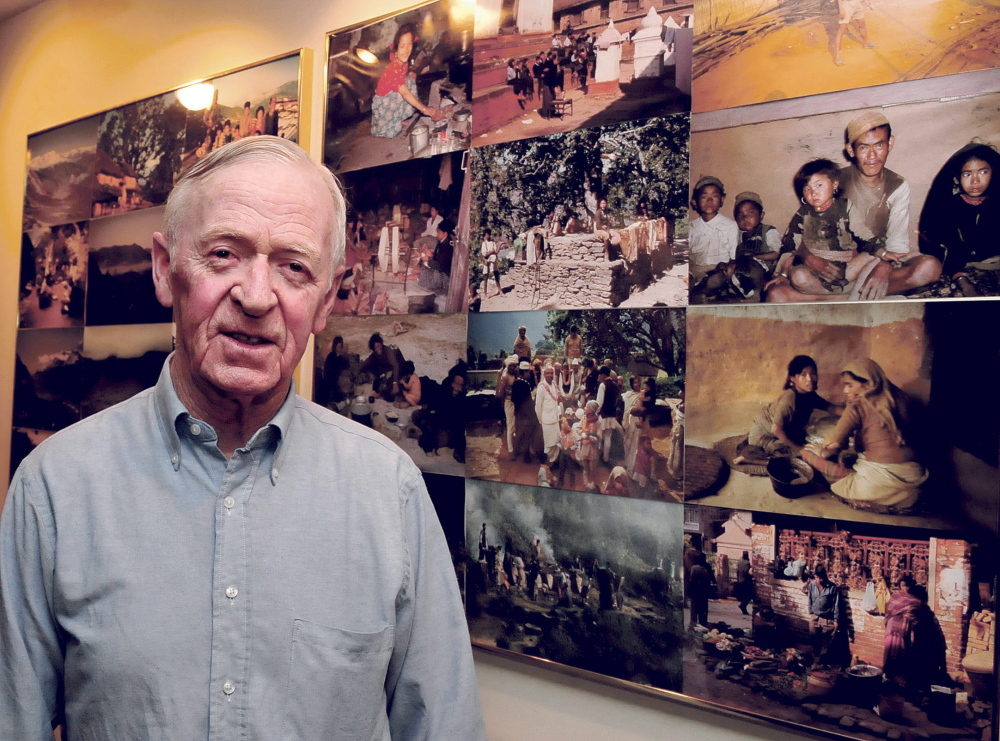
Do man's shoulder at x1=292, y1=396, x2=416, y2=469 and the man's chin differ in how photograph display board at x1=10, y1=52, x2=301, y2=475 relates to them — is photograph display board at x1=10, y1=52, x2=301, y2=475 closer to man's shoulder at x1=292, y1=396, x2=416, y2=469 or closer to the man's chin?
man's shoulder at x1=292, y1=396, x2=416, y2=469

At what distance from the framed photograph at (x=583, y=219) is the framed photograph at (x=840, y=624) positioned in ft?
1.83

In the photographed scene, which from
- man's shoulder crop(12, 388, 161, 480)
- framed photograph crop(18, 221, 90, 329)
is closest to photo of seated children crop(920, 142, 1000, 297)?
man's shoulder crop(12, 388, 161, 480)

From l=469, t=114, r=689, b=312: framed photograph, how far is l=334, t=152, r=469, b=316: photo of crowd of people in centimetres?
8

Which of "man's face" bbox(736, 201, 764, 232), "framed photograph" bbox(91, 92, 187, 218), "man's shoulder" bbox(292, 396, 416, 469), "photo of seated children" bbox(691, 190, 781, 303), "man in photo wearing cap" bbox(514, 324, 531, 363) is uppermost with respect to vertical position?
"framed photograph" bbox(91, 92, 187, 218)

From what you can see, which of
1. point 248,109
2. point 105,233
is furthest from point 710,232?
point 105,233

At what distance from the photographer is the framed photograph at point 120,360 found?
9.06 ft

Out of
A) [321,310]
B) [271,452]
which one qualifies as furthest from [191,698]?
[321,310]

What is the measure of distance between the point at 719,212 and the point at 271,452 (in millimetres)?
1031

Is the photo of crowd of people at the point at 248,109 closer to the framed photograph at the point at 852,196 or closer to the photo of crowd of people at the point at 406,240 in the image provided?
the photo of crowd of people at the point at 406,240

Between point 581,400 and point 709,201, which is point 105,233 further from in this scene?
point 709,201

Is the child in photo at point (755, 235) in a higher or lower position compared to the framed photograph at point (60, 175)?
lower

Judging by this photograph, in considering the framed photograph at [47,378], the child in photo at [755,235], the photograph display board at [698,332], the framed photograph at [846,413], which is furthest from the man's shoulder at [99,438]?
the framed photograph at [47,378]

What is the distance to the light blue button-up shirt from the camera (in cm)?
102

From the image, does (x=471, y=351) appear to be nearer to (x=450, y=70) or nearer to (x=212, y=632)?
(x=450, y=70)
